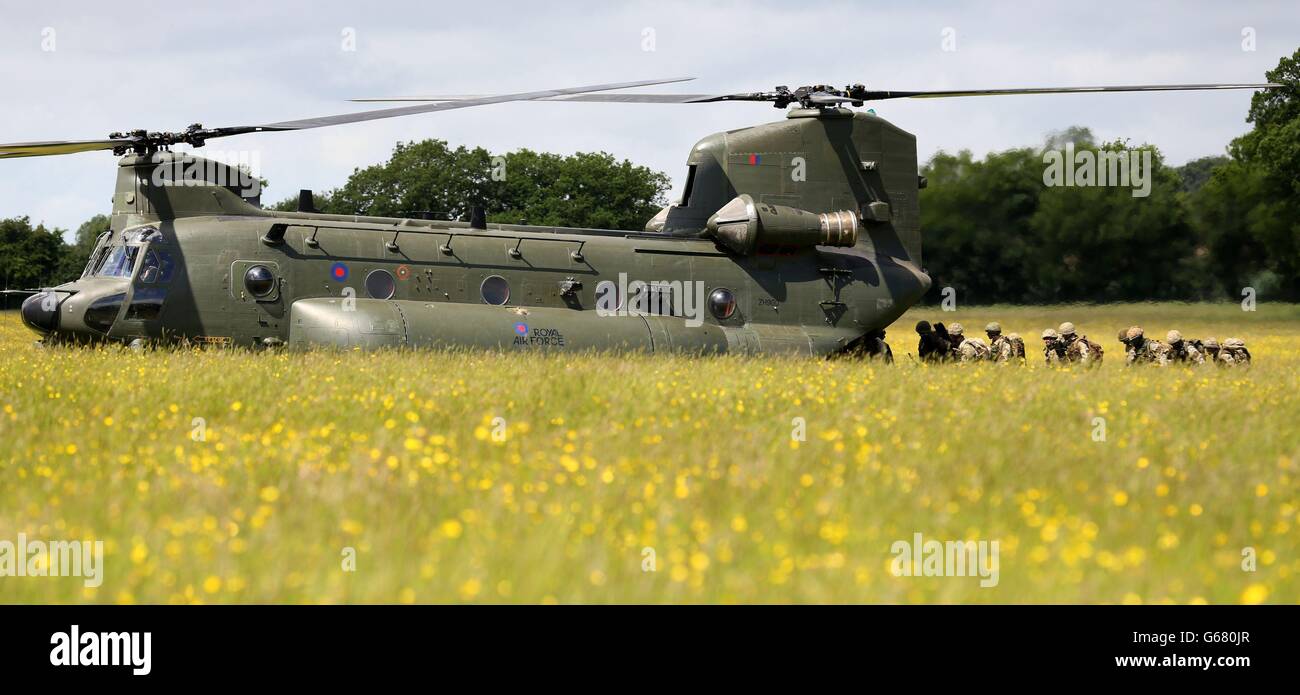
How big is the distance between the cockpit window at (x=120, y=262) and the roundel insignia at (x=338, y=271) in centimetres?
251

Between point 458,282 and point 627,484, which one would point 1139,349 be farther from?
point 627,484

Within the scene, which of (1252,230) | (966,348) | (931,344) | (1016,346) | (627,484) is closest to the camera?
(627,484)

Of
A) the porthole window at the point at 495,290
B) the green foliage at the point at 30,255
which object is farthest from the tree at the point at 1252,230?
the green foliage at the point at 30,255

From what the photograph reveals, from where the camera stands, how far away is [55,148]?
15.0m

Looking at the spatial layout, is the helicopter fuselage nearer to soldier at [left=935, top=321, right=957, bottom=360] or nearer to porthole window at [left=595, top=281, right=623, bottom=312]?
porthole window at [left=595, top=281, right=623, bottom=312]

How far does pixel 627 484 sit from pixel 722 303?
11877 mm

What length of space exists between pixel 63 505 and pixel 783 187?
14.3m

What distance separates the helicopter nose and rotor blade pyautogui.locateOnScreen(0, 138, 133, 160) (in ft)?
6.64

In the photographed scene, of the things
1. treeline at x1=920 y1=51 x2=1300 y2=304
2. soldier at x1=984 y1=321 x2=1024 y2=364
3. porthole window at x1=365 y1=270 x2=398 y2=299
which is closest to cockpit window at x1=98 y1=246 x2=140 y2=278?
porthole window at x1=365 y1=270 x2=398 y2=299

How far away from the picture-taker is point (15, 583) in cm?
527

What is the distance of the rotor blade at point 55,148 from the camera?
14319 mm

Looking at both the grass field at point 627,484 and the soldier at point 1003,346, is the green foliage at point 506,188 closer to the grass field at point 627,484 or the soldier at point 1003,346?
the soldier at point 1003,346

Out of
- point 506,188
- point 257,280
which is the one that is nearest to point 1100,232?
point 257,280
